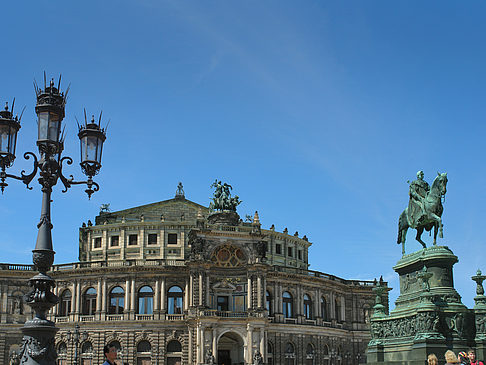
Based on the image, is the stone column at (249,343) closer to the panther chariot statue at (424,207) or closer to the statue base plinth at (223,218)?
the statue base plinth at (223,218)

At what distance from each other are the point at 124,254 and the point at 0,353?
1810 cm

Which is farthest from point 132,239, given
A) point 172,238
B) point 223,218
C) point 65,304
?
point 223,218

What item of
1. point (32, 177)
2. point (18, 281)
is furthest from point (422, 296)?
point (18, 281)

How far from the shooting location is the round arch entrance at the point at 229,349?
6631cm

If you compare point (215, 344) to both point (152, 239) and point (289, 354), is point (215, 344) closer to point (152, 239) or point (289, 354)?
point (289, 354)

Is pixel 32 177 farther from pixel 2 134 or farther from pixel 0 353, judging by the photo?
pixel 0 353

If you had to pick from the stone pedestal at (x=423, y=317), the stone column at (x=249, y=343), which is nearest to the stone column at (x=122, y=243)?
the stone column at (x=249, y=343)

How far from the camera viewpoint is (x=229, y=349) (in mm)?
67125

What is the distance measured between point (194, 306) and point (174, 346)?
5.79m

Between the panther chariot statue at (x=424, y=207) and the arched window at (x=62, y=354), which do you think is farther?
the arched window at (x=62, y=354)

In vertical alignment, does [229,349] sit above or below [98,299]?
below

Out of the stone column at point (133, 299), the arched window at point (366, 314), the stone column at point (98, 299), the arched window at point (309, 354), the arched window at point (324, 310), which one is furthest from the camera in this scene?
the arched window at point (366, 314)

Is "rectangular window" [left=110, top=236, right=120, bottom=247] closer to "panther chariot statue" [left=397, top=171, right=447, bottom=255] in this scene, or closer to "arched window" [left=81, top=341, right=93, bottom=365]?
"arched window" [left=81, top=341, right=93, bottom=365]

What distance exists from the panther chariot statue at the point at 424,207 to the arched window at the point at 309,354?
47332 mm
